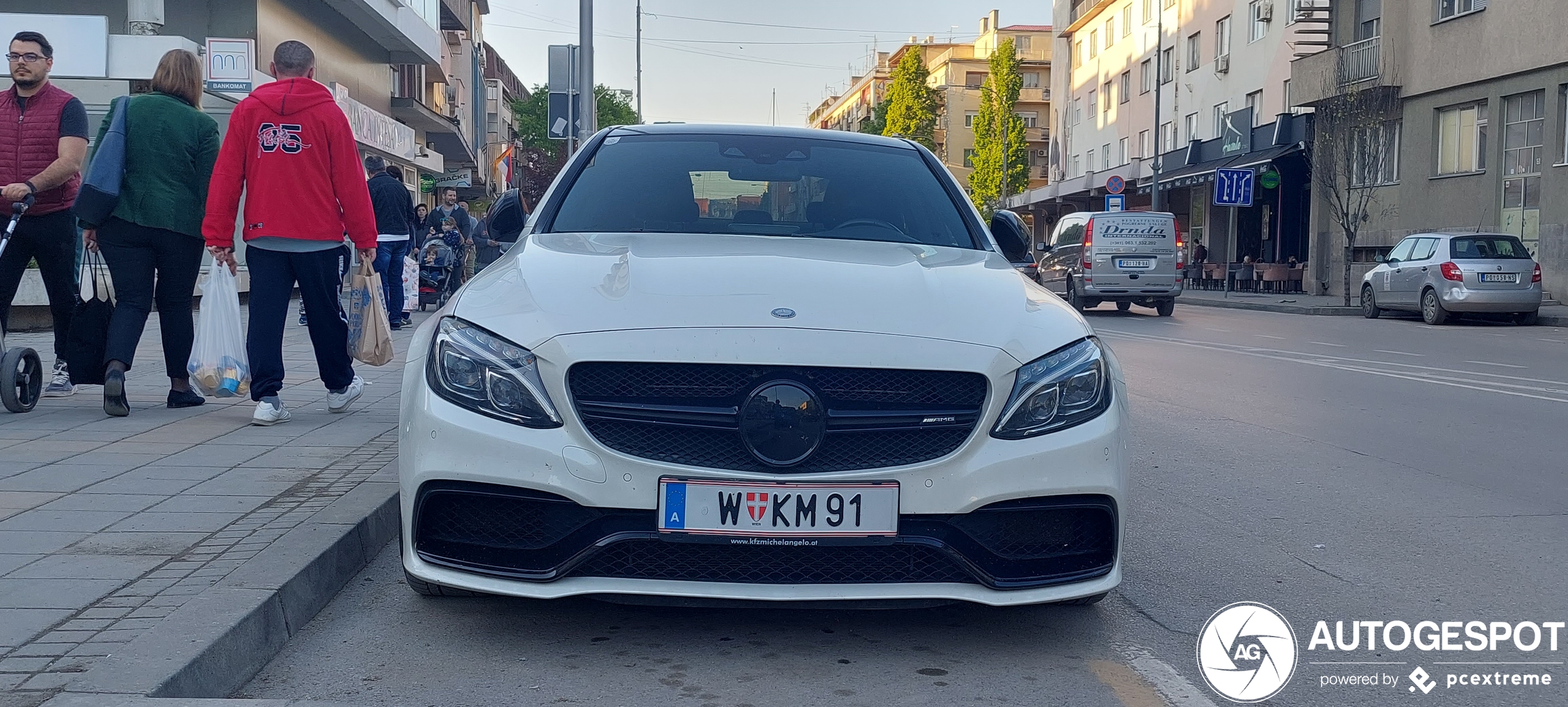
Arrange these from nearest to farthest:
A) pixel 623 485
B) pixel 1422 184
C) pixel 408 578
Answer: pixel 623 485 → pixel 408 578 → pixel 1422 184

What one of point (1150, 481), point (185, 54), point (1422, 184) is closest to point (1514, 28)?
point (1422, 184)

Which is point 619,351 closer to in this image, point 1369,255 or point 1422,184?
point 1422,184

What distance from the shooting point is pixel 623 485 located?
10.5ft

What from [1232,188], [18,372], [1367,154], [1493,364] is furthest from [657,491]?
[1232,188]

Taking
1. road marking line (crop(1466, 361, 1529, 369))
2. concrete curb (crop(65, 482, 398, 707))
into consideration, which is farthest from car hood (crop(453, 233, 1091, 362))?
road marking line (crop(1466, 361, 1529, 369))

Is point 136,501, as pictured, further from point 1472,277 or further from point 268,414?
point 1472,277

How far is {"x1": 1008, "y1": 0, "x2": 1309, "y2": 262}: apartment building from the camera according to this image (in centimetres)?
3688

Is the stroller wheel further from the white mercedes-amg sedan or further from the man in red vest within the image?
the white mercedes-amg sedan

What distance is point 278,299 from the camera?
260 inches

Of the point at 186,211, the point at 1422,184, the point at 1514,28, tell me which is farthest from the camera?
the point at 1422,184

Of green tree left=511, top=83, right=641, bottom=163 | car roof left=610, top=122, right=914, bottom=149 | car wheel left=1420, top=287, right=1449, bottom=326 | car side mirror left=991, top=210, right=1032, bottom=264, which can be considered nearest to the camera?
car side mirror left=991, top=210, right=1032, bottom=264

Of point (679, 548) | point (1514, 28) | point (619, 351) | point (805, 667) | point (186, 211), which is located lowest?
point (805, 667)

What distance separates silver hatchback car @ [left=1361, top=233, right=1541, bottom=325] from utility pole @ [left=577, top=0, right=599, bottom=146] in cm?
1294

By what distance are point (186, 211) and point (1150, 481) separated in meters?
4.94
